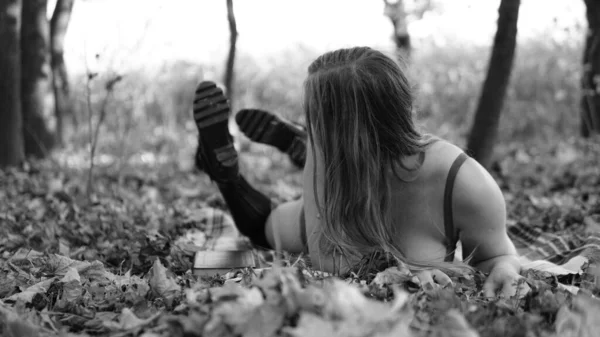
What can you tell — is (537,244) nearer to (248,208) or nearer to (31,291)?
(248,208)

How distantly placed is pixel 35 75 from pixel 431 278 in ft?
13.9

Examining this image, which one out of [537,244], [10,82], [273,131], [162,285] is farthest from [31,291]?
[10,82]

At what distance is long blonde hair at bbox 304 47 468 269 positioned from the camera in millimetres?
2189

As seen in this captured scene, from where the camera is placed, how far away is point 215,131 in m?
3.10

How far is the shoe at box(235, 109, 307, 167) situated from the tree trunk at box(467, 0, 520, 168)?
1431 mm

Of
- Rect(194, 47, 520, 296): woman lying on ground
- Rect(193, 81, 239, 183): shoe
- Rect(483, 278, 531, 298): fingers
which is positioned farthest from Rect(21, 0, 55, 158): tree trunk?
Rect(483, 278, 531, 298): fingers

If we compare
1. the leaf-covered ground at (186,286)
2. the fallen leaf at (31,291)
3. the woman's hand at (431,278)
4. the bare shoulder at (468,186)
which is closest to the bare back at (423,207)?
the bare shoulder at (468,186)

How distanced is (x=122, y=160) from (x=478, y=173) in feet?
12.8

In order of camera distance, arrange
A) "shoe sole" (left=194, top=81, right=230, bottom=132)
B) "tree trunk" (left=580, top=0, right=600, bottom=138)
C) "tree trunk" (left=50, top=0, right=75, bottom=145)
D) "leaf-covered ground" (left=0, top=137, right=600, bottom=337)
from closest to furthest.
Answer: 1. "leaf-covered ground" (left=0, top=137, right=600, bottom=337)
2. "shoe sole" (left=194, top=81, right=230, bottom=132)
3. "tree trunk" (left=50, top=0, right=75, bottom=145)
4. "tree trunk" (left=580, top=0, right=600, bottom=138)

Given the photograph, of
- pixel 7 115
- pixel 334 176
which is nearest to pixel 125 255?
pixel 334 176

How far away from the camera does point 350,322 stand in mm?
1175

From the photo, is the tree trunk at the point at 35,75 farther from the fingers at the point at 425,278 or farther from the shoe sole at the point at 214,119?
the fingers at the point at 425,278

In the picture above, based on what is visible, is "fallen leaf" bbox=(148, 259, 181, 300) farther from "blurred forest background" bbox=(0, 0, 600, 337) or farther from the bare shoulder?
the bare shoulder

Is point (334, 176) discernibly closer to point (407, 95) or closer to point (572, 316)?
point (407, 95)
